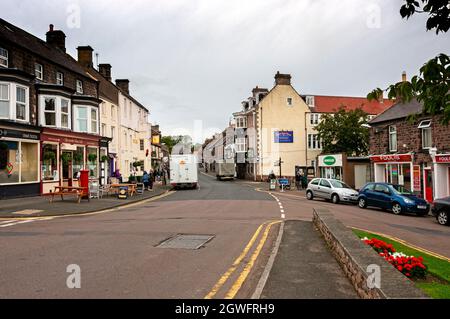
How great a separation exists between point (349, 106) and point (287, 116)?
11858mm

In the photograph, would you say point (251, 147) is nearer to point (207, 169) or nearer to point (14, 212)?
point (14, 212)

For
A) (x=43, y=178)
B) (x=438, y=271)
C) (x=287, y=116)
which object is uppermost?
(x=287, y=116)

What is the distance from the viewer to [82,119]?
91.4 ft

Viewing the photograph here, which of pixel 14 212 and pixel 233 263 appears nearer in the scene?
pixel 233 263

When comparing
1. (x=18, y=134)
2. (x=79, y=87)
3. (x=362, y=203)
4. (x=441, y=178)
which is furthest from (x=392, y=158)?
(x=18, y=134)

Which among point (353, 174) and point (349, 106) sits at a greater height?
point (349, 106)

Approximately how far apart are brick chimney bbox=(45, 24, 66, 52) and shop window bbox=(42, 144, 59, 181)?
12860mm

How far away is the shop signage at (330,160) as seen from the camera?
3766 cm

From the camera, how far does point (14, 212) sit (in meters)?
15.5

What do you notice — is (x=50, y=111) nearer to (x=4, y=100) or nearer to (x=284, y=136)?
(x=4, y=100)

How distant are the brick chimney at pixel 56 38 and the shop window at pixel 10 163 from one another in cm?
1507

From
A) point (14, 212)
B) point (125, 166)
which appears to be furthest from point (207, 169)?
point (14, 212)

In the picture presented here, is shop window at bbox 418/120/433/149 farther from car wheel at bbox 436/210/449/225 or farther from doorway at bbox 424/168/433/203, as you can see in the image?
car wheel at bbox 436/210/449/225

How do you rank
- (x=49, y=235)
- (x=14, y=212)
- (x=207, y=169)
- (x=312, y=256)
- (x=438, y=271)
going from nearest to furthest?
(x=438, y=271)
(x=312, y=256)
(x=49, y=235)
(x=14, y=212)
(x=207, y=169)
